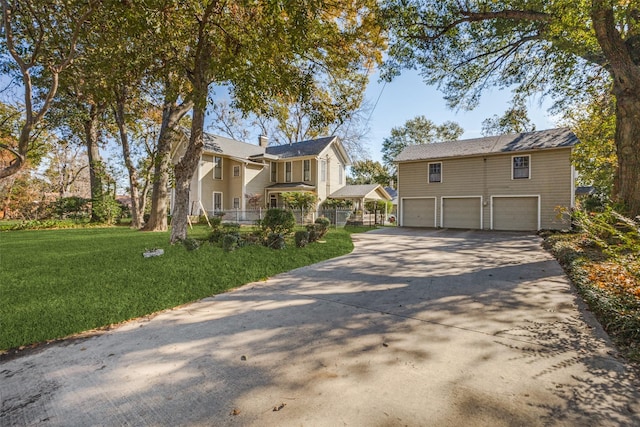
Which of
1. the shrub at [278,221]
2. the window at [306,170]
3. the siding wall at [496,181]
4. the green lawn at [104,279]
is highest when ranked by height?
the window at [306,170]

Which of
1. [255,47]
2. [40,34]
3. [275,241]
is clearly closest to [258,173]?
[275,241]

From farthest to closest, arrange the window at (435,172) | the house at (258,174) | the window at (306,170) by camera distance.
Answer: the window at (306,170) < the house at (258,174) < the window at (435,172)

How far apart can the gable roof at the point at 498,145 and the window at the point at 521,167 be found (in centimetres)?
51

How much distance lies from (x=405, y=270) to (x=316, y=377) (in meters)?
4.50

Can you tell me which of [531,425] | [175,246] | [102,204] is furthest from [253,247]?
[102,204]

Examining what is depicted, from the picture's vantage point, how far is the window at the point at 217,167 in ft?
71.7

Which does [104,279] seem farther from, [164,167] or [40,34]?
[164,167]

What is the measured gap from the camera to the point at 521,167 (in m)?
15.8

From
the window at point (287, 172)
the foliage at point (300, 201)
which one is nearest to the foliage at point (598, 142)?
the foliage at point (300, 201)

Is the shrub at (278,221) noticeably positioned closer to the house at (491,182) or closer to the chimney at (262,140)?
the house at (491,182)

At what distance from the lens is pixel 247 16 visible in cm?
787

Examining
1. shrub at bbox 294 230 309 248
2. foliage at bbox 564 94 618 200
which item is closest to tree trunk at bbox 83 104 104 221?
shrub at bbox 294 230 309 248

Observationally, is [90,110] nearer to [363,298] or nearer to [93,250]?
[93,250]

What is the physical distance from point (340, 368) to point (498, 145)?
18068mm
